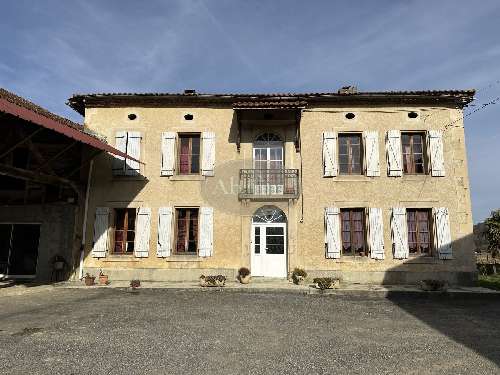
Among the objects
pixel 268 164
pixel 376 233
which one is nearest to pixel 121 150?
pixel 268 164

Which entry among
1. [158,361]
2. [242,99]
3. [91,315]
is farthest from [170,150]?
[158,361]

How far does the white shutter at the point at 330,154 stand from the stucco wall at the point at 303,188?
0.56 ft

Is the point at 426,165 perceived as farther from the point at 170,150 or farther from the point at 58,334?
the point at 58,334

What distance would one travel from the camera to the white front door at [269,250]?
1088 centimetres

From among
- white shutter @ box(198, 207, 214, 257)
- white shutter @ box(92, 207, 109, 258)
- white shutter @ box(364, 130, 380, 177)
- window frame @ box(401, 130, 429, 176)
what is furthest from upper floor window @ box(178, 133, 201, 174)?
window frame @ box(401, 130, 429, 176)

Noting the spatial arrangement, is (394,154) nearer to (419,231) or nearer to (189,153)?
(419,231)

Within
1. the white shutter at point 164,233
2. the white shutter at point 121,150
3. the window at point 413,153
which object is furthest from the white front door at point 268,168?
the white shutter at point 121,150

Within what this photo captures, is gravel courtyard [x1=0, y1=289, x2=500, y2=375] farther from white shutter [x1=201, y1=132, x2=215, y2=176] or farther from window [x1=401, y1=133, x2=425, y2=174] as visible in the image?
window [x1=401, y1=133, x2=425, y2=174]

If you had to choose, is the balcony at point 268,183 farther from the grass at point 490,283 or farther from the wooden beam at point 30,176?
the grass at point 490,283

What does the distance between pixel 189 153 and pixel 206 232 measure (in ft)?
8.93

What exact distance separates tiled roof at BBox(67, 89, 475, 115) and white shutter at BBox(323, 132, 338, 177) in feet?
4.13

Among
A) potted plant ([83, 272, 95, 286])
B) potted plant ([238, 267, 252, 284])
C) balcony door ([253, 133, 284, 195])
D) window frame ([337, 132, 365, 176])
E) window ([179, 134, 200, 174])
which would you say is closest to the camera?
potted plant ([83, 272, 95, 286])

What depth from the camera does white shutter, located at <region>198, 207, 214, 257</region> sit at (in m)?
10.8

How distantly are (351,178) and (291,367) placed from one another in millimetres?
7944
